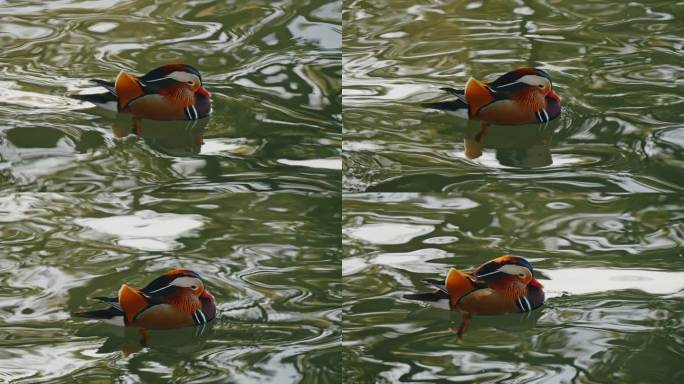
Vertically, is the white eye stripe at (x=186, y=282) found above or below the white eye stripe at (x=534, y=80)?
below

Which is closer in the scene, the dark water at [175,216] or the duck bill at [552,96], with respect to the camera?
the dark water at [175,216]

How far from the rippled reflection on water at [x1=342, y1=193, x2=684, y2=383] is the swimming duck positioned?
15 centimetres

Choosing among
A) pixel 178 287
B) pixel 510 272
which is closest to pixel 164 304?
pixel 178 287

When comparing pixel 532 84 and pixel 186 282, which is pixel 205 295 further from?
pixel 532 84

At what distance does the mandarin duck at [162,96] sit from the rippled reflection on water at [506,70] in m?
0.26

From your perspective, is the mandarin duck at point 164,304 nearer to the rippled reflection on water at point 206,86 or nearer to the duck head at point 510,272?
the rippled reflection on water at point 206,86

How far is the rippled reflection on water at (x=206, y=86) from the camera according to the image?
2.13 metres

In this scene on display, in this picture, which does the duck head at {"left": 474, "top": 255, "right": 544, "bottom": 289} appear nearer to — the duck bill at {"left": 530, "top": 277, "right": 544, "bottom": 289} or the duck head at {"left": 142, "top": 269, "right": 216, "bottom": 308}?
the duck bill at {"left": 530, "top": 277, "right": 544, "bottom": 289}

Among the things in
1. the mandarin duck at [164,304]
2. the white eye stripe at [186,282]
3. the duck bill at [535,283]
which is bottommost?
the mandarin duck at [164,304]

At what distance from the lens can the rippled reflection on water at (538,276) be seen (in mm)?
1979

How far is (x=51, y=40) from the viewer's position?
7.77 ft

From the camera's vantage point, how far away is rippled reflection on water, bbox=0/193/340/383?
199 centimetres

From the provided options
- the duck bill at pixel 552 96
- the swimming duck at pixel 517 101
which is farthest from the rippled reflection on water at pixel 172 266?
the duck bill at pixel 552 96

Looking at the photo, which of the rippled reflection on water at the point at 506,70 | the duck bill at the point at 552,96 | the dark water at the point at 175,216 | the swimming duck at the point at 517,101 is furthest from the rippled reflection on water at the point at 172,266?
the duck bill at the point at 552,96
